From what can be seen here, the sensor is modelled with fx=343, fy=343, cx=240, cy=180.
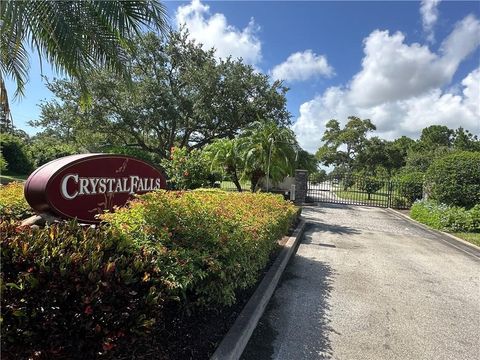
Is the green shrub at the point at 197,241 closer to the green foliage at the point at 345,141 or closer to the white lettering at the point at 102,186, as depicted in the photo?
the white lettering at the point at 102,186

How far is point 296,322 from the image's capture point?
3.87 meters

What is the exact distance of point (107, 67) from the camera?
232 inches

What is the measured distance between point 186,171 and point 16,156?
58.4ft

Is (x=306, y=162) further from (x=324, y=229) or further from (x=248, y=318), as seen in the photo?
(x=248, y=318)

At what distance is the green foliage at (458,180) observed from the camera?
12.0 meters

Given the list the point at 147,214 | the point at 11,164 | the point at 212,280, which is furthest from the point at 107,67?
the point at 11,164

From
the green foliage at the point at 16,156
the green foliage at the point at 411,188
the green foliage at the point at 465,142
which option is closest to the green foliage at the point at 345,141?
the green foliage at the point at 465,142

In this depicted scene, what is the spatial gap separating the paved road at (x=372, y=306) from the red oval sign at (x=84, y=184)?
260cm

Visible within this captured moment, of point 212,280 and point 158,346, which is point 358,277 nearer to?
point 212,280

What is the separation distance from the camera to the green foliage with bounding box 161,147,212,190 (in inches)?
429

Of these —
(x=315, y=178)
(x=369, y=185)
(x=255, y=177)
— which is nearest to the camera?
(x=255, y=177)

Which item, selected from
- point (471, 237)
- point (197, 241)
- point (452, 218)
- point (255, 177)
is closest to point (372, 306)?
point (197, 241)

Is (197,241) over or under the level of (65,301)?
over

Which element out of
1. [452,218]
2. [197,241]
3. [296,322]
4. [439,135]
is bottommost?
[296,322]
